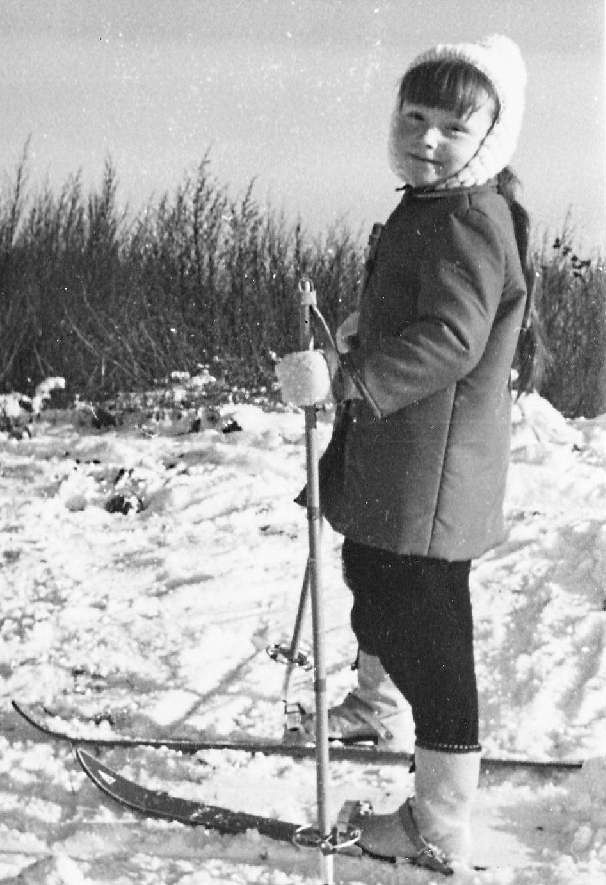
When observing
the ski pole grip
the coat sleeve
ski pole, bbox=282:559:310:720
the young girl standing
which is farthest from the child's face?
ski pole, bbox=282:559:310:720

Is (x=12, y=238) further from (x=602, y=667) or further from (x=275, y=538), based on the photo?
(x=602, y=667)

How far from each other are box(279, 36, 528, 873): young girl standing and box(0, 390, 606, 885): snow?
0.85ft

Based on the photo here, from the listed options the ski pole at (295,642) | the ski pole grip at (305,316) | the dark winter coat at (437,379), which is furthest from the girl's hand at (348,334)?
the ski pole at (295,642)

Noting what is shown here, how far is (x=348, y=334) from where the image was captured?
2637mm

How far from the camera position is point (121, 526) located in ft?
15.4

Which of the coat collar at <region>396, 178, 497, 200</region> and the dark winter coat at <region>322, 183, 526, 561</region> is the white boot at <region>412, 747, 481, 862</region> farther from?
the coat collar at <region>396, 178, 497, 200</region>

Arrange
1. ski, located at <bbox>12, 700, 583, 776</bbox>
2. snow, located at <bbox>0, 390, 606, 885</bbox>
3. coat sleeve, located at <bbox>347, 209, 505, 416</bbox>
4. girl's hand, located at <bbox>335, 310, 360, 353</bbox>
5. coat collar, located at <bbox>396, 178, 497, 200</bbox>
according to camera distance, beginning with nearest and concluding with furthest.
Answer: coat sleeve, located at <bbox>347, 209, 505, 416</bbox>
coat collar, located at <bbox>396, 178, 497, 200</bbox>
snow, located at <bbox>0, 390, 606, 885</bbox>
girl's hand, located at <bbox>335, 310, 360, 353</bbox>
ski, located at <bbox>12, 700, 583, 776</bbox>

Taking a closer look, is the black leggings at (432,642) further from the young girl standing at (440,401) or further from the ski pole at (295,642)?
the ski pole at (295,642)

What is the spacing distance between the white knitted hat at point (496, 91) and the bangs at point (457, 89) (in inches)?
0.5

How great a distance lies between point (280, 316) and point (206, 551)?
3.04m

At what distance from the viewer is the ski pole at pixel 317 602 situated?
86.4 inches

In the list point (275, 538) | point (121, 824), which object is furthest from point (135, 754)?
point (275, 538)

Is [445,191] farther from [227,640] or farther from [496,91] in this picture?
[227,640]

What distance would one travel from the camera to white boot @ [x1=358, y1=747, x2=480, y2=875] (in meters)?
2.26
